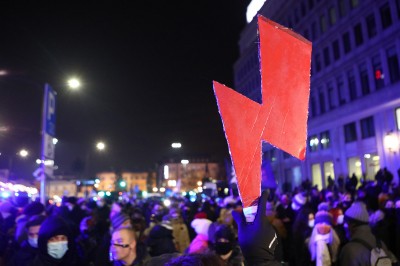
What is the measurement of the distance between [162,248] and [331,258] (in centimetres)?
263

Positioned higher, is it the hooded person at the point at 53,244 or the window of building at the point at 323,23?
the window of building at the point at 323,23

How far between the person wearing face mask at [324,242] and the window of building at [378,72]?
2909cm

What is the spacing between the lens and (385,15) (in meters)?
31.3

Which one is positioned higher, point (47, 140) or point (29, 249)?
point (47, 140)

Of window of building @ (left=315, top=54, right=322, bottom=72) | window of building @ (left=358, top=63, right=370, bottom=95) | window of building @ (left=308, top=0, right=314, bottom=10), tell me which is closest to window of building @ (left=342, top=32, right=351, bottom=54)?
window of building @ (left=358, top=63, right=370, bottom=95)

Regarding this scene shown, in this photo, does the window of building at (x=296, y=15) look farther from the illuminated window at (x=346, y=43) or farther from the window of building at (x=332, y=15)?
the illuminated window at (x=346, y=43)

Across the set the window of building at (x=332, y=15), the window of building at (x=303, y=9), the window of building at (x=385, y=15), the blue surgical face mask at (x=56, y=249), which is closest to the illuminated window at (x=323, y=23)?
the window of building at (x=332, y=15)

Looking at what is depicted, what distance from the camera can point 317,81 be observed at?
141ft

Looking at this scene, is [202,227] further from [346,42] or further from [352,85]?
[346,42]

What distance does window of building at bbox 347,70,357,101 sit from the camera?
3641 centimetres

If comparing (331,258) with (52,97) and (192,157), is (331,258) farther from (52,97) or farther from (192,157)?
(192,157)

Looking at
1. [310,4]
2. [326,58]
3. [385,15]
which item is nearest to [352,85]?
[326,58]

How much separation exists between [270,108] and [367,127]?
3433 cm

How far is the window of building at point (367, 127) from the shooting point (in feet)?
110
